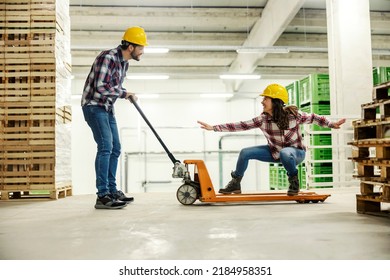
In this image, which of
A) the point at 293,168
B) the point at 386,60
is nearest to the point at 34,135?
the point at 293,168

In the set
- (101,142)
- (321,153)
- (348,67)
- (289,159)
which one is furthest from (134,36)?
(321,153)

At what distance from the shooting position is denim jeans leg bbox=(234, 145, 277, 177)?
18.2ft

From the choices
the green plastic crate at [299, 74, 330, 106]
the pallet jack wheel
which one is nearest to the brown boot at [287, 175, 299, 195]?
the pallet jack wheel

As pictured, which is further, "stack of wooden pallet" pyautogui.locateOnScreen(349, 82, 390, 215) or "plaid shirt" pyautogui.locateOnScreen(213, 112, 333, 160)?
"plaid shirt" pyautogui.locateOnScreen(213, 112, 333, 160)

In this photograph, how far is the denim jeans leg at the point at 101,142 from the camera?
15.7 feet

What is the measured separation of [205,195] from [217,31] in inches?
451

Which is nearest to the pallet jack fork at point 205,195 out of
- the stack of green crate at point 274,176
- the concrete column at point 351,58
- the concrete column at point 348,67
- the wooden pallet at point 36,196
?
the wooden pallet at point 36,196

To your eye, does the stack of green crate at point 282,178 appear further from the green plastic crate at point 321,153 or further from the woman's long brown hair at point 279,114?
the woman's long brown hair at point 279,114

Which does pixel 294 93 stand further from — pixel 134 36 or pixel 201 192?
pixel 134 36

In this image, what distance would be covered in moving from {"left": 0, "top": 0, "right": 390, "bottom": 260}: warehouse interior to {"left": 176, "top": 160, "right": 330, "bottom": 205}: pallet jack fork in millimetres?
105

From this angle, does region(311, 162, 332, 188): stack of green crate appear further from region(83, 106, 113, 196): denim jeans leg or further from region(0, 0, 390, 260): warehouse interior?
region(83, 106, 113, 196): denim jeans leg

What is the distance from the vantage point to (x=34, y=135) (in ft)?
20.7
